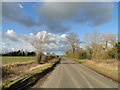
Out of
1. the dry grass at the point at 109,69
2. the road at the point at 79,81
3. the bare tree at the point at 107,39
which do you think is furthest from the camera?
the bare tree at the point at 107,39

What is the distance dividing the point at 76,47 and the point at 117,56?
92.3ft

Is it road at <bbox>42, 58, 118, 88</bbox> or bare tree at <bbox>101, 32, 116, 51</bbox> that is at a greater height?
bare tree at <bbox>101, 32, 116, 51</bbox>

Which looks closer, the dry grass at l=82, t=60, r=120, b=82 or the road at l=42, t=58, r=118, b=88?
the road at l=42, t=58, r=118, b=88

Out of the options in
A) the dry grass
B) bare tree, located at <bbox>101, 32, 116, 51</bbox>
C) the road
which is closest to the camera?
the road

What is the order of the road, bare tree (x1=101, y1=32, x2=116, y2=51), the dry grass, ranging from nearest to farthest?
the road < the dry grass < bare tree (x1=101, y1=32, x2=116, y2=51)

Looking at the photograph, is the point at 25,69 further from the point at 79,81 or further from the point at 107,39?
the point at 107,39

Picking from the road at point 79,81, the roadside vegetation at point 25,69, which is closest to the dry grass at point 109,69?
the road at point 79,81

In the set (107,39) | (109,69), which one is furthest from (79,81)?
(107,39)

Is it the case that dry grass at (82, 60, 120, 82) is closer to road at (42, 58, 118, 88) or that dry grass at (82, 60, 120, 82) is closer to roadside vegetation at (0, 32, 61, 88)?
road at (42, 58, 118, 88)

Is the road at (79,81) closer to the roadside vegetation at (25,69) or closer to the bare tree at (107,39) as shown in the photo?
the roadside vegetation at (25,69)

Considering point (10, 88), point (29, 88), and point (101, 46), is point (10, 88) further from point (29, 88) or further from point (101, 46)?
point (101, 46)

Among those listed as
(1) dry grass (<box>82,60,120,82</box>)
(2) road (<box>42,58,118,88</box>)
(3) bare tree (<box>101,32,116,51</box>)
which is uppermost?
(3) bare tree (<box>101,32,116,51</box>)

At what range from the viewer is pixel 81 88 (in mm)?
4754

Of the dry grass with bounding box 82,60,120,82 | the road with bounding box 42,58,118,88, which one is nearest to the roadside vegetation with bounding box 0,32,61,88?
the road with bounding box 42,58,118,88
